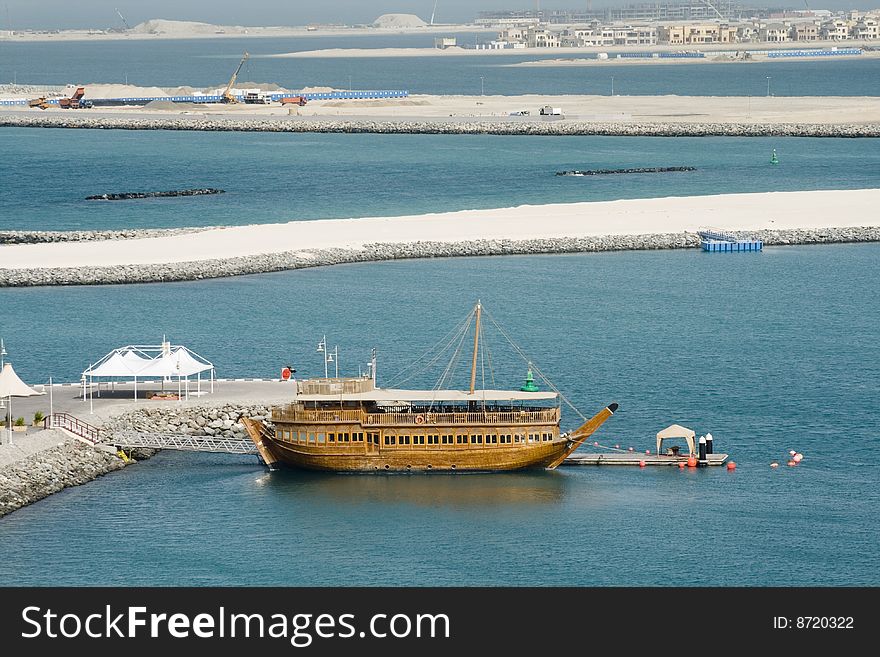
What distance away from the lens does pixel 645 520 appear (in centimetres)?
4703

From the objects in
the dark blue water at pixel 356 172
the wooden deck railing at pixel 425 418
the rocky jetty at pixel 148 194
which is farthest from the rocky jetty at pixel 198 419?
the rocky jetty at pixel 148 194

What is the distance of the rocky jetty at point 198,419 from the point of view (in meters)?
55.2

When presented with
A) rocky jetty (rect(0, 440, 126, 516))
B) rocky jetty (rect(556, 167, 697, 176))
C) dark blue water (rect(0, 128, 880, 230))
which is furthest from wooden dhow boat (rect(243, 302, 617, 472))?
rocky jetty (rect(556, 167, 697, 176))

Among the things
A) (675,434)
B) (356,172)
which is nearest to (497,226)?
(356,172)

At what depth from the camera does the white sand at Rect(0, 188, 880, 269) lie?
93750 mm

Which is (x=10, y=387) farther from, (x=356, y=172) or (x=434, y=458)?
(x=356, y=172)

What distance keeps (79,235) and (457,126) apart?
8608cm

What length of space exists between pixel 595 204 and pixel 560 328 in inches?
1627

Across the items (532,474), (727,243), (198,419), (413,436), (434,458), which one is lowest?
(532,474)

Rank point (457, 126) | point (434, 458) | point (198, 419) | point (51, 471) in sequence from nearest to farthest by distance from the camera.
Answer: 1. point (51, 471)
2. point (434, 458)
3. point (198, 419)
4. point (457, 126)

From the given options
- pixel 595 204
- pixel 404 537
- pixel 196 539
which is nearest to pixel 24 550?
pixel 196 539

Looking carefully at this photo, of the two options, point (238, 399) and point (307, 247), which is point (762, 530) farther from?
point (307, 247)

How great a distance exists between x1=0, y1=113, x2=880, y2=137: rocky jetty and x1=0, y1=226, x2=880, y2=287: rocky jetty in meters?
71.6

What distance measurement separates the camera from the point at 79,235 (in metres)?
102
